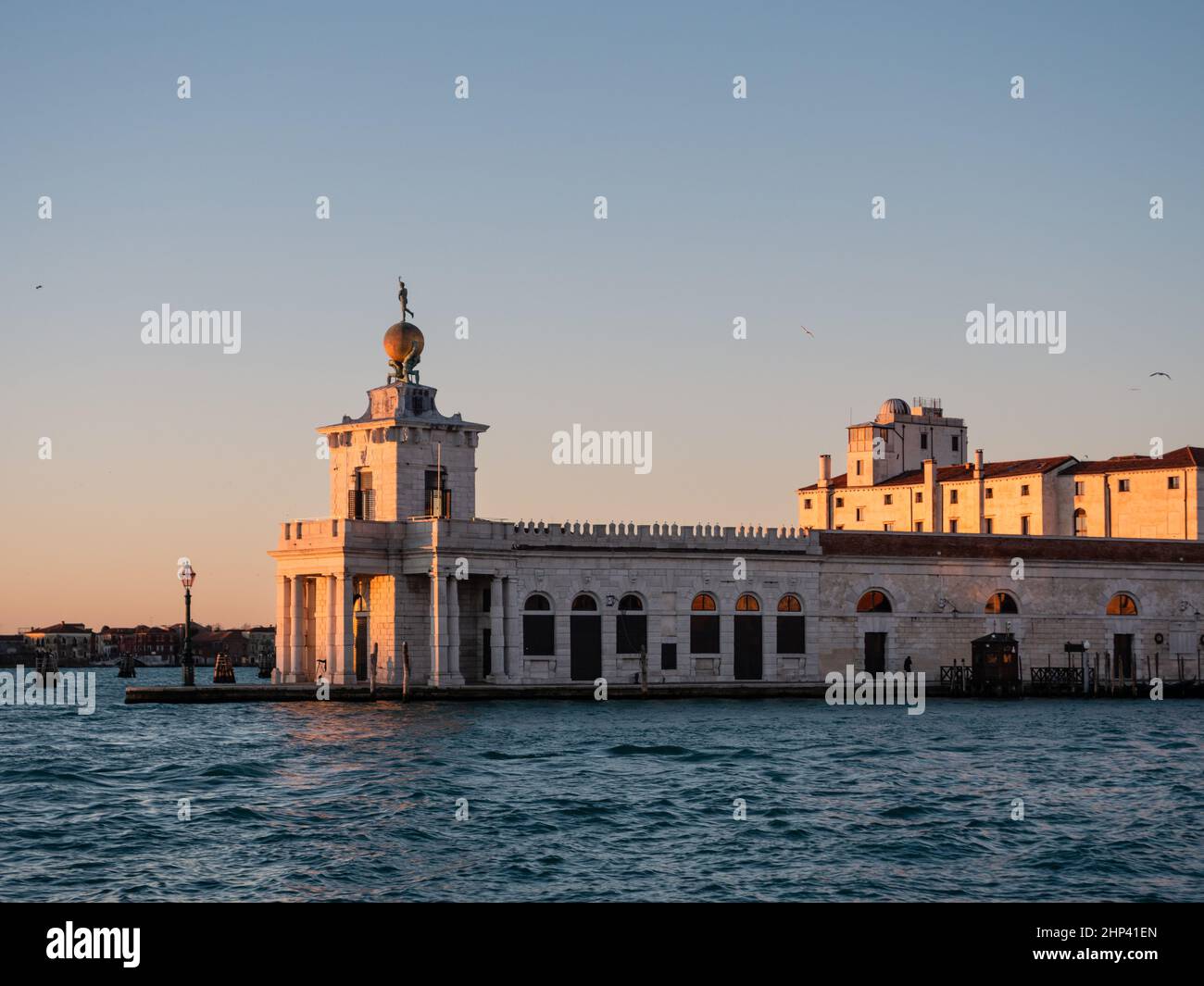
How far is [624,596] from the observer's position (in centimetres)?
5978

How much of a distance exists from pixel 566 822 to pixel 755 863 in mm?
5005

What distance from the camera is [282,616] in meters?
59.7

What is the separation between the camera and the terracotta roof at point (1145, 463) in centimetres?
7894

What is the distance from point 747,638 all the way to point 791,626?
79.2 inches

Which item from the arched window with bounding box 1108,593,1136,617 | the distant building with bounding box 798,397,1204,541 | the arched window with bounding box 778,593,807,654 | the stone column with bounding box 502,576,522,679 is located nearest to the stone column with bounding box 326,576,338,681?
the stone column with bounding box 502,576,522,679

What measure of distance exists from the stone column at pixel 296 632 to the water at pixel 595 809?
8.84 m

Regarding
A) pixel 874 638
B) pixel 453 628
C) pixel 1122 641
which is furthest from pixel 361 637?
pixel 1122 641

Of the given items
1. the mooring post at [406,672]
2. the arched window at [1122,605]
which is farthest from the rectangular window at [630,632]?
the arched window at [1122,605]

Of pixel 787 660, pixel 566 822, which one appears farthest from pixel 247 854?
pixel 787 660

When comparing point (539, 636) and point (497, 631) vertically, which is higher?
point (497, 631)

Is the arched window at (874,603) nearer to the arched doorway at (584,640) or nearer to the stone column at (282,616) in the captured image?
the arched doorway at (584,640)

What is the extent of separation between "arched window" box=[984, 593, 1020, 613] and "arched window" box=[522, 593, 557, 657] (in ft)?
61.5

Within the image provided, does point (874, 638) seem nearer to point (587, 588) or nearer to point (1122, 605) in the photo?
point (1122, 605)
